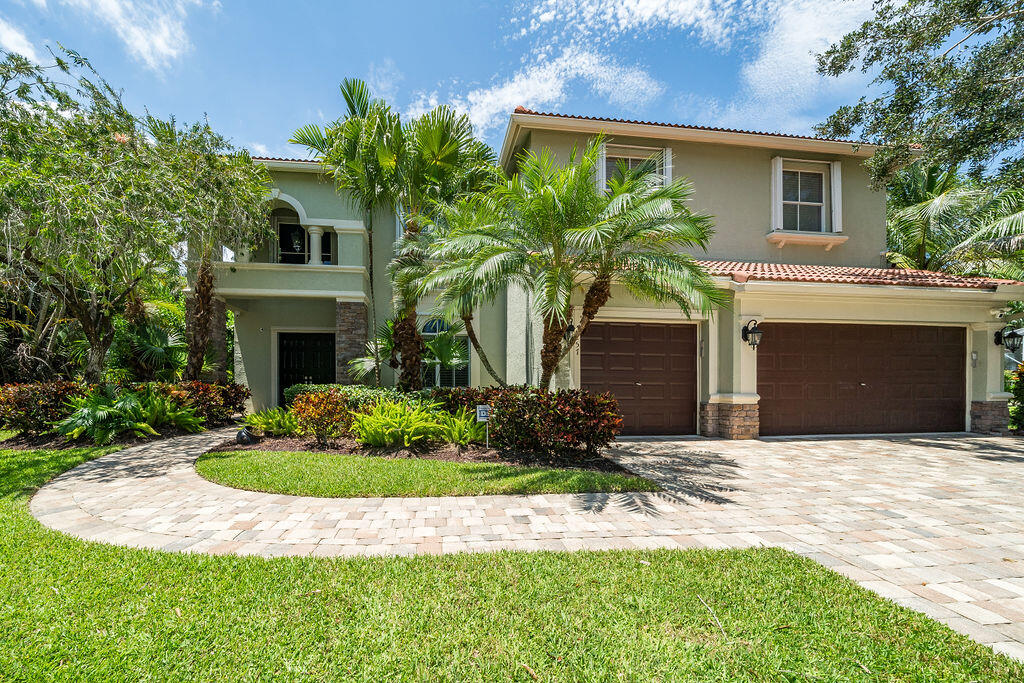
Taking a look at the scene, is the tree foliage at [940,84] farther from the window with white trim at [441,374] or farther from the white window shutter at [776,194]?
the window with white trim at [441,374]

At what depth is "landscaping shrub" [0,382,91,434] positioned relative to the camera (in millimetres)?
9227

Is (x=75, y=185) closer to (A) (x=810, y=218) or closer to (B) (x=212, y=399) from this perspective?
(B) (x=212, y=399)

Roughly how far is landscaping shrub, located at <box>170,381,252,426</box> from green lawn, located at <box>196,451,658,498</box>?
13.8 ft

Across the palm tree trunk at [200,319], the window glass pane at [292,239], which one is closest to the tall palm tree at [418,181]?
the palm tree trunk at [200,319]

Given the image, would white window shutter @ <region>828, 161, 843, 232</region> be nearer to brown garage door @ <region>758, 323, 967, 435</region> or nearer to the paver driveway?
brown garage door @ <region>758, 323, 967, 435</region>

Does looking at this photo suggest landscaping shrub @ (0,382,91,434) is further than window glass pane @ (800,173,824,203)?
No

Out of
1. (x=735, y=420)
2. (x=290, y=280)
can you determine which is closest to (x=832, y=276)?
(x=735, y=420)

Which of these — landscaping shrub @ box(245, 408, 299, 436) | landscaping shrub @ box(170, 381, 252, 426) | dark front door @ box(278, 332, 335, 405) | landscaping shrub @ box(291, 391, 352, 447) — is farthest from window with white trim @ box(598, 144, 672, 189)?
landscaping shrub @ box(170, 381, 252, 426)

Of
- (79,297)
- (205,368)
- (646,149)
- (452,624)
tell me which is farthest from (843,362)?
(79,297)

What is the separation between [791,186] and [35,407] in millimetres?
18979

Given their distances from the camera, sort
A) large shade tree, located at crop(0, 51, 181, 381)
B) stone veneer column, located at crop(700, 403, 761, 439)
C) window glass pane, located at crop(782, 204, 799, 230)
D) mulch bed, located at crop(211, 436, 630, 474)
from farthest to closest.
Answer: window glass pane, located at crop(782, 204, 799, 230) → stone veneer column, located at crop(700, 403, 761, 439) → large shade tree, located at crop(0, 51, 181, 381) → mulch bed, located at crop(211, 436, 630, 474)

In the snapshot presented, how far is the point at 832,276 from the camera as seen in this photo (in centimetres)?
1038

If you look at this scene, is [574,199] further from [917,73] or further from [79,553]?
[917,73]

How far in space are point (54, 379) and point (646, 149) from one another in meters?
17.3
